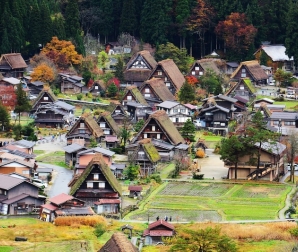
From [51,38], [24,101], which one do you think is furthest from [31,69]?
[24,101]

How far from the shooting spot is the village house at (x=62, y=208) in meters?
45.8

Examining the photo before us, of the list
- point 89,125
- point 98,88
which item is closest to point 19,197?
point 89,125

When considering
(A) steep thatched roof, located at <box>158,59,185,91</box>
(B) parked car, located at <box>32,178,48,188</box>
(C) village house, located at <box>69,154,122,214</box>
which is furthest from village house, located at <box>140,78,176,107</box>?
(C) village house, located at <box>69,154,122,214</box>

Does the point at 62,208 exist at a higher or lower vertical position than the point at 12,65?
lower

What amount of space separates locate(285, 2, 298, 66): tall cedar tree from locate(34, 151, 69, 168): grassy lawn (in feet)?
77.8

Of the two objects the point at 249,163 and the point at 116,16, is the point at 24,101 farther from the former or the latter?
the point at 116,16

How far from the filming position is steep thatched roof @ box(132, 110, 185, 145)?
196 feet

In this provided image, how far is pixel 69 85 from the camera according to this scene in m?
73.1

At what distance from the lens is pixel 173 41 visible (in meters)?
84.7

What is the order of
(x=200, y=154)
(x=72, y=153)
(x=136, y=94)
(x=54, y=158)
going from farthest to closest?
(x=136, y=94), (x=200, y=154), (x=54, y=158), (x=72, y=153)

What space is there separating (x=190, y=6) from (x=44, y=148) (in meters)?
26.5

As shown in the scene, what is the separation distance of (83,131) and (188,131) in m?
5.78

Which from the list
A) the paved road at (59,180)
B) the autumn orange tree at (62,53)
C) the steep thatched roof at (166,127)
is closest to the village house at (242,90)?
the autumn orange tree at (62,53)

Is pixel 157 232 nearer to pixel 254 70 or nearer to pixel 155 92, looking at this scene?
pixel 155 92
